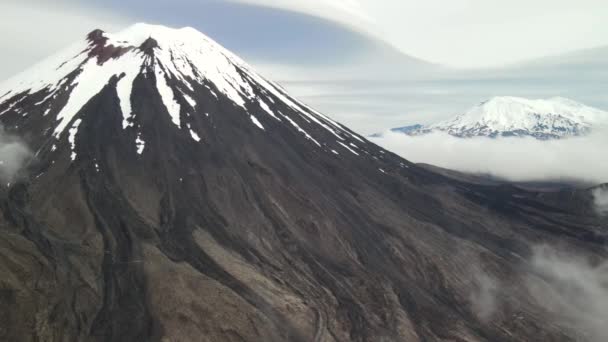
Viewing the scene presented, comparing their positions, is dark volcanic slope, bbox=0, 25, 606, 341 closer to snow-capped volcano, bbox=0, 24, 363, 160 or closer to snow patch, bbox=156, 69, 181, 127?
snow patch, bbox=156, 69, 181, 127

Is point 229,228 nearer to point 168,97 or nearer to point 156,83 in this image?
point 168,97

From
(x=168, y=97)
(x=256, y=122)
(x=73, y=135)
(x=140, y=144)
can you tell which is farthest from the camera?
(x=256, y=122)

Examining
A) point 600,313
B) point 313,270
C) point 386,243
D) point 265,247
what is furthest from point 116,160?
point 600,313

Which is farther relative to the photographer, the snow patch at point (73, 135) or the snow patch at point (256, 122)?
the snow patch at point (256, 122)

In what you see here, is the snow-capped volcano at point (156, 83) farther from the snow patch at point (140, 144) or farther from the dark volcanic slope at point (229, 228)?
the dark volcanic slope at point (229, 228)

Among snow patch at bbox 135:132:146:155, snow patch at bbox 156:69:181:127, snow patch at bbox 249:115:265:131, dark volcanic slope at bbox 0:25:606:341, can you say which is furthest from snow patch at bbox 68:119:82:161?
snow patch at bbox 249:115:265:131

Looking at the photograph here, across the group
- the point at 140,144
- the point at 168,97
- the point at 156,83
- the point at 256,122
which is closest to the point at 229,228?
the point at 140,144

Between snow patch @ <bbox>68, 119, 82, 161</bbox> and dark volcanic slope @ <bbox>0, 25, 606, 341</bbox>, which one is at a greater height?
snow patch @ <bbox>68, 119, 82, 161</bbox>

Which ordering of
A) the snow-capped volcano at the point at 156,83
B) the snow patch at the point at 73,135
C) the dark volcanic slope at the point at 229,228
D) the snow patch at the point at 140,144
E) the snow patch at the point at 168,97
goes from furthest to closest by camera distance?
1. the snow patch at the point at 168,97
2. the snow-capped volcano at the point at 156,83
3. the snow patch at the point at 140,144
4. the snow patch at the point at 73,135
5. the dark volcanic slope at the point at 229,228

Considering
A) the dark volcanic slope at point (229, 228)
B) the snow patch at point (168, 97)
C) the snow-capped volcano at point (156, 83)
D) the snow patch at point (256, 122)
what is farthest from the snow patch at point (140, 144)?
the snow patch at point (256, 122)
